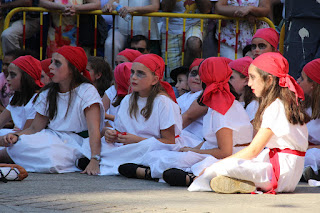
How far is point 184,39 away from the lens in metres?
8.77

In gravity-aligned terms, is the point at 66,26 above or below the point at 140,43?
above

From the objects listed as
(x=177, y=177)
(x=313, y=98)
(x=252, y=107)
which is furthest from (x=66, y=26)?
(x=177, y=177)

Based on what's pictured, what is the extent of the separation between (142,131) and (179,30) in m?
3.04

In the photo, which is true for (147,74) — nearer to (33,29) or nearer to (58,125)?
(58,125)

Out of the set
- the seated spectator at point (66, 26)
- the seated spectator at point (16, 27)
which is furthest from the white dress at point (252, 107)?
the seated spectator at point (16, 27)

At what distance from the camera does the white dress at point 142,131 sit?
5.97m

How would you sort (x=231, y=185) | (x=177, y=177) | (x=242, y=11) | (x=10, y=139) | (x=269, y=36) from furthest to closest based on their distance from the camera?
(x=242, y=11)
(x=269, y=36)
(x=10, y=139)
(x=177, y=177)
(x=231, y=185)

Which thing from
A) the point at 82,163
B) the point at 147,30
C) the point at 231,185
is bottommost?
the point at 82,163

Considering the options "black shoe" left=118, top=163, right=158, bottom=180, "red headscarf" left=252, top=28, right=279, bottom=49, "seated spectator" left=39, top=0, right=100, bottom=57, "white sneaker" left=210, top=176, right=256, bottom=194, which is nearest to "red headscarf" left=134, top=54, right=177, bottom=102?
"black shoe" left=118, top=163, right=158, bottom=180

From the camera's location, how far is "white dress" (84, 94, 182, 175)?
19.6 feet

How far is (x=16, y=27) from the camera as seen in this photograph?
8.95 m

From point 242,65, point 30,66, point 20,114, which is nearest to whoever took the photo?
point 242,65

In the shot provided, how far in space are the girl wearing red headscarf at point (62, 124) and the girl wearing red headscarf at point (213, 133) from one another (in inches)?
37.1

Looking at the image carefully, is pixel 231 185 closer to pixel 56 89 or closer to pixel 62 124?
pixel 62 124
